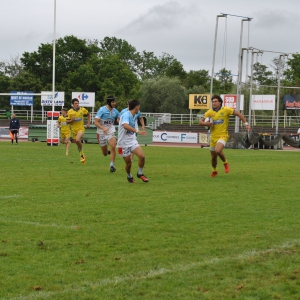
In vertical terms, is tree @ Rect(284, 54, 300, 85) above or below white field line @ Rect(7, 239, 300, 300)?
above

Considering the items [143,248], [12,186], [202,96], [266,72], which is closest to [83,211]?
[143,248]

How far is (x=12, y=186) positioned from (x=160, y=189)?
122 inches

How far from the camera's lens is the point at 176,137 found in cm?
5447

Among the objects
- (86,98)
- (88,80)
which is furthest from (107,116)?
(88,80)

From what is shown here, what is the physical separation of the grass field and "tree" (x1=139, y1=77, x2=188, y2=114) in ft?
250

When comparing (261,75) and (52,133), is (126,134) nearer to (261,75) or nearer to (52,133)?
(52,133)

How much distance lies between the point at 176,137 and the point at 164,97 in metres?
37.2

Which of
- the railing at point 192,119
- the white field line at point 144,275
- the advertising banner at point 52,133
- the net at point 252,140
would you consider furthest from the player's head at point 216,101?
the railing at point 192,119

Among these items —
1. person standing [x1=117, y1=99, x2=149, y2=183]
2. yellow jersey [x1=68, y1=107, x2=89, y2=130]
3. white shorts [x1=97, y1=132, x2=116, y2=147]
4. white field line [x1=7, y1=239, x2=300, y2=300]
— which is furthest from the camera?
yellow jersey [x1=68, y1=107, x2=89, y2=130]

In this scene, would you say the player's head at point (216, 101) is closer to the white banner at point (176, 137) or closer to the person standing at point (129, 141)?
the person standing at point (129, 141)

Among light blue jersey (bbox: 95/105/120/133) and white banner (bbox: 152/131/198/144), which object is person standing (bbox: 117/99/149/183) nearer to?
light blue jersey (bbox: 95/105/120/133)

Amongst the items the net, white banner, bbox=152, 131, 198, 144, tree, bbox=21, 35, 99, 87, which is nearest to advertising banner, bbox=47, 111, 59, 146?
the net

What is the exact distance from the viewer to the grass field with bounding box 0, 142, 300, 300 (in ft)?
18.0

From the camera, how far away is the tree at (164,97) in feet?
294
